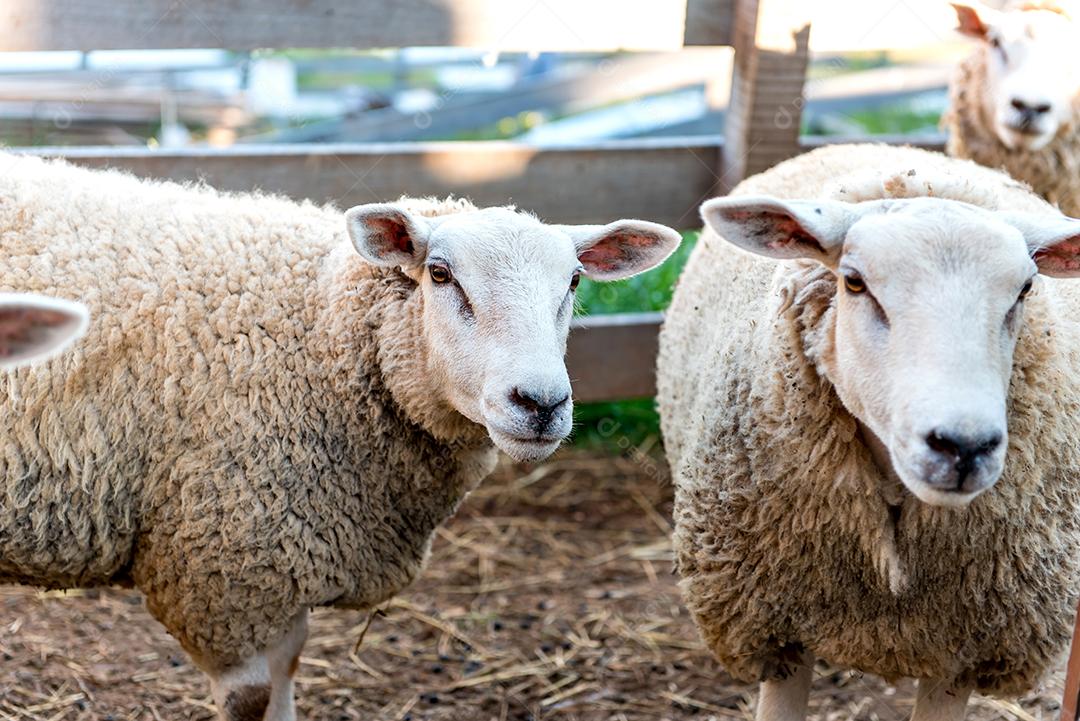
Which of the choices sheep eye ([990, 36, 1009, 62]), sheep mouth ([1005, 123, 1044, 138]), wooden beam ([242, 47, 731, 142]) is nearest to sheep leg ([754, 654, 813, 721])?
sheep mouth ([1005, 123, 1044, 138])

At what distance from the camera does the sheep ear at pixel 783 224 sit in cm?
256

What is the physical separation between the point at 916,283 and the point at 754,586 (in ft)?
2.85

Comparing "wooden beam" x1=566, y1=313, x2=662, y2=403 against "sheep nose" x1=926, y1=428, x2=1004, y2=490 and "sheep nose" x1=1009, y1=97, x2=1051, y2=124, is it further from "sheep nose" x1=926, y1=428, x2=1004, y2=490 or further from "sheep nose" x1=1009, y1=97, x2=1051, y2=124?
"sheep nose" x1=926, y1=428, x2=1004, y2=490

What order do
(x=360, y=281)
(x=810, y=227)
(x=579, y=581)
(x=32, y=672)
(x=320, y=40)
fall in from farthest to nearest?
(x=579, y=581) → (x=320, y=40) → (x=32, y=672) → (x=360, y=281) → (x=810, y=227)

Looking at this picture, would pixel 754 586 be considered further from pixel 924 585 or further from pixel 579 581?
pixel 579 581

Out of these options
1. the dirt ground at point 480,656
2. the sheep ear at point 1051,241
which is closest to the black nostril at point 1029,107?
the dirt ground at point 480,656

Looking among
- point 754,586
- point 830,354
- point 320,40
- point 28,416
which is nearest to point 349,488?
point 28,416

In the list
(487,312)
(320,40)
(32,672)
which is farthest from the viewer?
(320,40)

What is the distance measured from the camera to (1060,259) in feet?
8.62

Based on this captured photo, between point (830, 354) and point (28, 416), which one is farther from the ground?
point (830, 354)

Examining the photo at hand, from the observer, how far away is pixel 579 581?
4.54 m

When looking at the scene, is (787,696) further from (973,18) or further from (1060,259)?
(973,18)

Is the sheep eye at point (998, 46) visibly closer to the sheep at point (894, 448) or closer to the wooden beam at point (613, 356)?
the wooden beam at point (613, 356)

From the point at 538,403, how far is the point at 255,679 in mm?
1131
